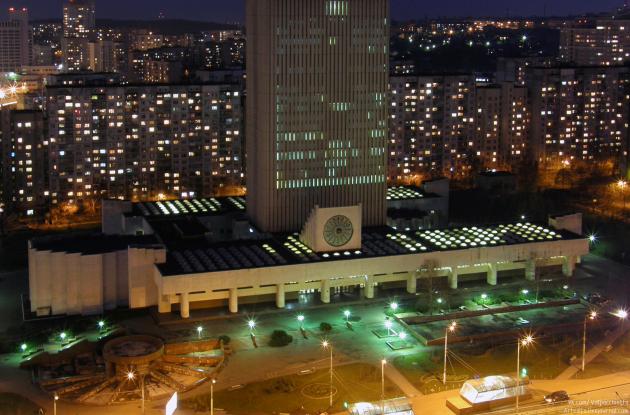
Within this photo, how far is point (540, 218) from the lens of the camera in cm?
7800

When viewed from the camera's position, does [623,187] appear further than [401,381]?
Yes

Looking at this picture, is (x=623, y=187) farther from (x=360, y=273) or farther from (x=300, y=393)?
(x=300, y=393)

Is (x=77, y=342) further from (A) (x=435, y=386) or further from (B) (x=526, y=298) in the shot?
(B) (x=526, y=298)

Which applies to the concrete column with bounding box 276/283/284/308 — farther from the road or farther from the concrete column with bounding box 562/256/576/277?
the concrete column with bounding box 562/256/576/277

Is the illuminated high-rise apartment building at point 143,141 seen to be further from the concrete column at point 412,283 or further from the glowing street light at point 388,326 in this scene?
the glowing street light at point 388,326

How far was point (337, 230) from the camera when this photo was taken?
5825 centimetres

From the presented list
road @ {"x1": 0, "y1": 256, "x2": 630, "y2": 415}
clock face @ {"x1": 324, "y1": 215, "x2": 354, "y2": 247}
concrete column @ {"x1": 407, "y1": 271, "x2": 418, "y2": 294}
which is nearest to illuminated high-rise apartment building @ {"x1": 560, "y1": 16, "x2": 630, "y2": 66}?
road @ {"x1": 0, "y1": 256, "x2": 630, "y2": 415}

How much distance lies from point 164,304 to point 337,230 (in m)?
11.6

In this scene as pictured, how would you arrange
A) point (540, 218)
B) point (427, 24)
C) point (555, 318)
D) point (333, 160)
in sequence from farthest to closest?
point (427, 24)
point (540, 218)
point (333, 160)
point (555, 318)

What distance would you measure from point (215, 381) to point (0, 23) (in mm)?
136448

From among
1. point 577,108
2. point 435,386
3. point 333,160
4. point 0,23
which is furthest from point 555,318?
point 0,23

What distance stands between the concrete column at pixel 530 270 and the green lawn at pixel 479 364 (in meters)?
11.6

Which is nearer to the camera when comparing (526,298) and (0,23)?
(526,298)

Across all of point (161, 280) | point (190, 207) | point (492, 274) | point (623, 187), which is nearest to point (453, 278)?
point (492, 274)
